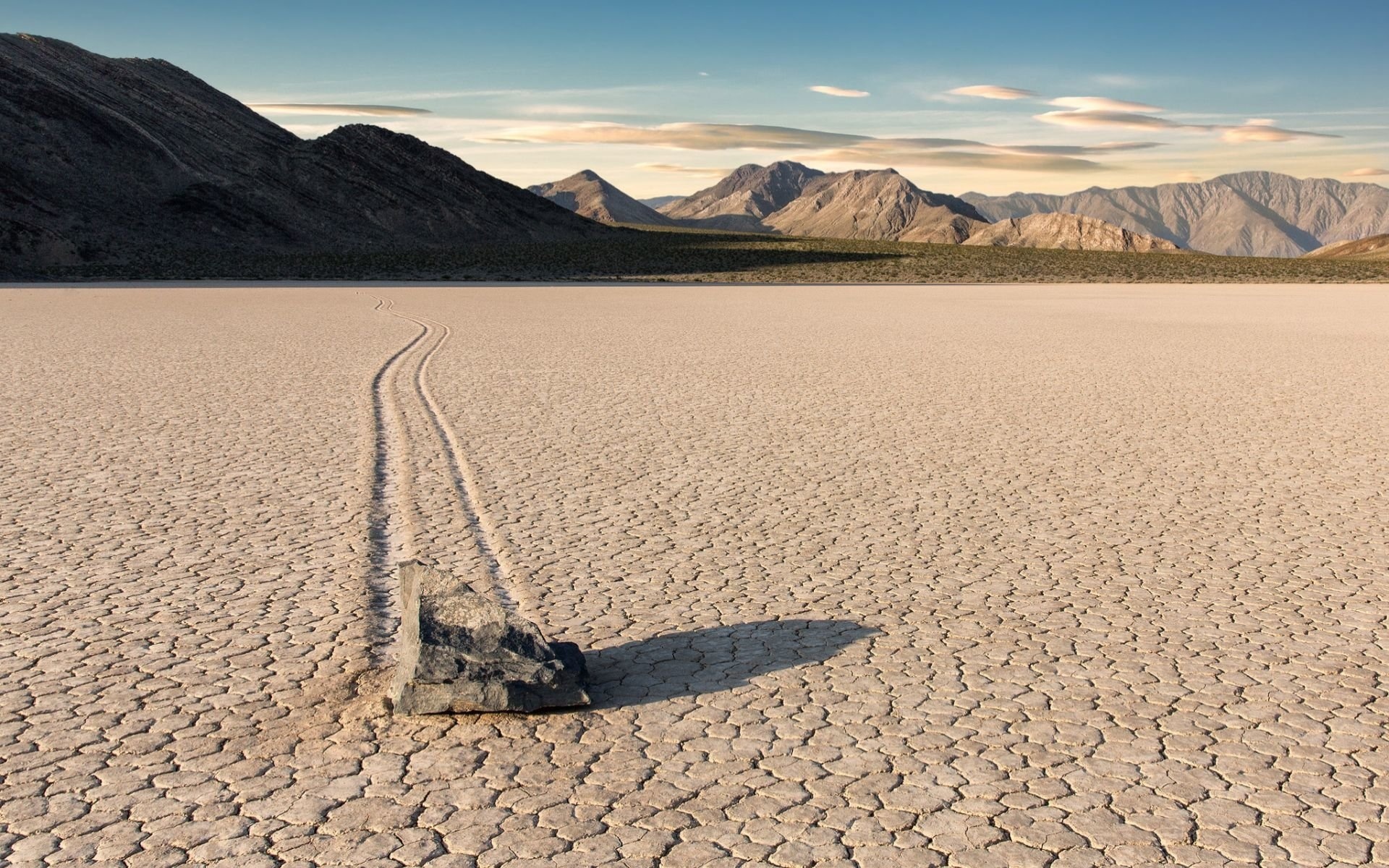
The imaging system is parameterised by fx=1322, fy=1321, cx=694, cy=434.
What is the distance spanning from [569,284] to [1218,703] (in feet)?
148

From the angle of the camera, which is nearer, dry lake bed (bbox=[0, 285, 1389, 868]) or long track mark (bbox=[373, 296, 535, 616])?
dry lake bed (bbox=[0, 285, 1389, 868])

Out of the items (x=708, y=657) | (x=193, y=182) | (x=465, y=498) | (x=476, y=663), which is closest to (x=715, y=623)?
Result: (x=708, y=657)

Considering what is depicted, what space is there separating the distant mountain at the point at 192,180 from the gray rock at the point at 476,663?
61.1m

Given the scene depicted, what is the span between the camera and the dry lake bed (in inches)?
150

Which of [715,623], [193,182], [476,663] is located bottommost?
[715,623]

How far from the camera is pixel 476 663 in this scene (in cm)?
463

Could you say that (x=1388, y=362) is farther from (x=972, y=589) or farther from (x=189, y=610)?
(x=189, y=610)

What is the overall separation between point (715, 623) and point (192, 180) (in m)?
93.5

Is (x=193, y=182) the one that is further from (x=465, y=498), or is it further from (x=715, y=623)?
(x=715, y=623)

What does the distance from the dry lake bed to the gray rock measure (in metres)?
Answer: 0.09

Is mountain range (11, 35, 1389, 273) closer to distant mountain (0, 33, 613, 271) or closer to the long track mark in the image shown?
distant mountain (0, 33, 613, 271)

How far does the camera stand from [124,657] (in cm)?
516

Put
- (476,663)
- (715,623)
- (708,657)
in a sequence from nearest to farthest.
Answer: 1. (476,663)
2. (708,657)
3. (715,623)

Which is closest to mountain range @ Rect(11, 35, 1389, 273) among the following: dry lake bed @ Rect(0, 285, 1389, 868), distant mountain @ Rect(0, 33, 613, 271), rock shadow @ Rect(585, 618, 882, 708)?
distant mountain @ Rect(0, 33, 613, 271)
